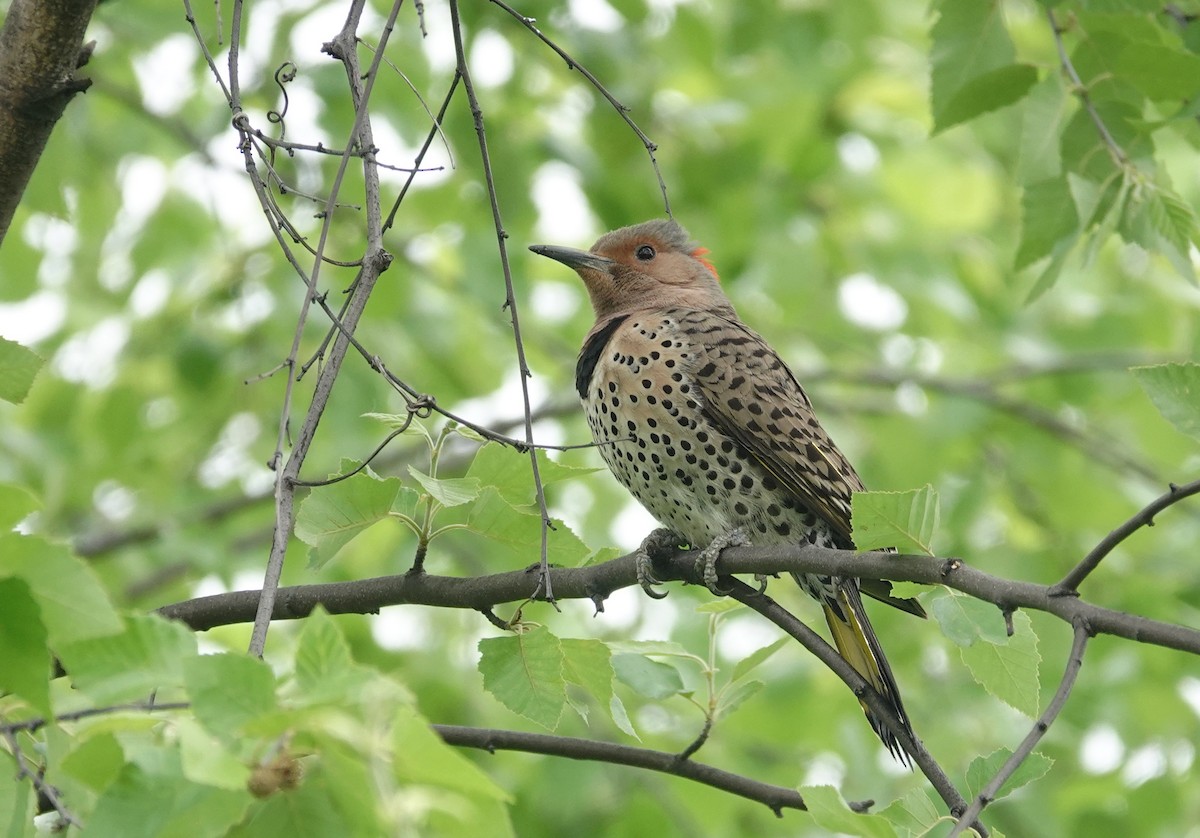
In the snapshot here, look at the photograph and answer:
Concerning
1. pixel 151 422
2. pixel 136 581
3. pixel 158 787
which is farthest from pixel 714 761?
pixel 158 787

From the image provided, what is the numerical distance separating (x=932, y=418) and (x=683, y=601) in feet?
6.19

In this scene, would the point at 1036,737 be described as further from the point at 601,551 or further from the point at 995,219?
the point at 995,219

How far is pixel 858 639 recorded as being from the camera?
4.50m

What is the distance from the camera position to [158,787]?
179 cm

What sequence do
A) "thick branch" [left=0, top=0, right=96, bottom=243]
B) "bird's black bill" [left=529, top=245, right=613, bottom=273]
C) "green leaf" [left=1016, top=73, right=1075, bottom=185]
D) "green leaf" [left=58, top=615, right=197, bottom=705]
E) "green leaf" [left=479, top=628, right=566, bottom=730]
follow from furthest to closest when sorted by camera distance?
"bird's black bill" [left=529, top=245, right=613, bottom=273] → "green leaf" [left=1016, top=73, right=1075, bottom=185] → "thick branch" [left=0, top=0, right=96, bottom=243] → "green leaf" [left=479, top=628, right=566, bottom=730] → "green leaf" [left=58, top=615, right=197, bottom=705]

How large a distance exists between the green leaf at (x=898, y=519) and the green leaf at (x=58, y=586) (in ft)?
4.14

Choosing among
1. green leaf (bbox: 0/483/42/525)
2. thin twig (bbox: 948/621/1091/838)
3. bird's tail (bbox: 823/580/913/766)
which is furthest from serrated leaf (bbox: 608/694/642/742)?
bird's tail (bbox: 823/580/913/766)

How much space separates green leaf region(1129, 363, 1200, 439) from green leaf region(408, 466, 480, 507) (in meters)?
1.24

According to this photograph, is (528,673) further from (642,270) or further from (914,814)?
(642,270)

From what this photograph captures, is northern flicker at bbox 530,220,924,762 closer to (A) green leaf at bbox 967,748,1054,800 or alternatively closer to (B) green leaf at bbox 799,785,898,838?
(A) green leaf at bbox 967,748,1054,800

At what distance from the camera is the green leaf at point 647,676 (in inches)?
123

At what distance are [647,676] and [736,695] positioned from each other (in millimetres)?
221

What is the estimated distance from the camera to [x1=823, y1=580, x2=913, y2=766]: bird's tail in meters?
4.37

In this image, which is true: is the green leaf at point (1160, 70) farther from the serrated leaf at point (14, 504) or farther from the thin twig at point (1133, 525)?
the serrated leaf at point (14, 504)
